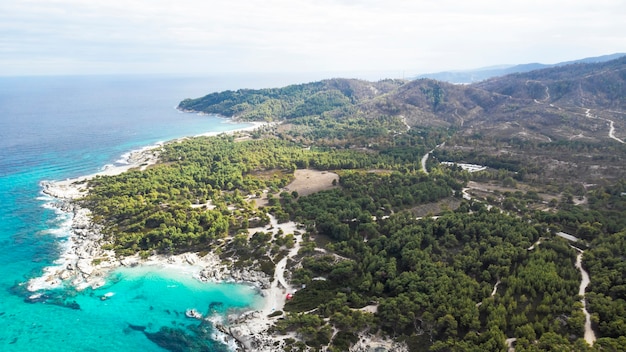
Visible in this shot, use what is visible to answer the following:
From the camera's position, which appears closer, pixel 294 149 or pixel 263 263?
pixel 263 263

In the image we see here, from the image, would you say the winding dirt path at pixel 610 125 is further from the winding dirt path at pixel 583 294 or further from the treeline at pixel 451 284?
the treeline at pixel 451 284

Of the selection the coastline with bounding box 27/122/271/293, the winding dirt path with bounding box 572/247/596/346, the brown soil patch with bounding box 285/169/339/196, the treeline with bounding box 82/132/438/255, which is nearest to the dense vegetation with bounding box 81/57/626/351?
the treeline with bounding box 82/132/438/255

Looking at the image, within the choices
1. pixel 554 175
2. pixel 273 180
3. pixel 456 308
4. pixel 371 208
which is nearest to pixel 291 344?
pixel 456 308

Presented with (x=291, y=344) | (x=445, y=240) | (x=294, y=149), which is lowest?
(x=291, y=344)

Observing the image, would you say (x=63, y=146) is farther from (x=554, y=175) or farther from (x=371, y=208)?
(x=554, y=175)

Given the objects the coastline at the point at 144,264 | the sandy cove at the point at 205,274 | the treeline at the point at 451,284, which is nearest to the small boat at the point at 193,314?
the coastline at the point at 144,264

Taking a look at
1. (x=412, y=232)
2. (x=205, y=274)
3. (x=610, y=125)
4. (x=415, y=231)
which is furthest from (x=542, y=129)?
(x=205, y=274)

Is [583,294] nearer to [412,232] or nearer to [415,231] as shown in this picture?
[415,231]

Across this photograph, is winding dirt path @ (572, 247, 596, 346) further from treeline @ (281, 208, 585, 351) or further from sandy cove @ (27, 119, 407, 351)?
sandy cove @ (27, 119, 407, 351)
